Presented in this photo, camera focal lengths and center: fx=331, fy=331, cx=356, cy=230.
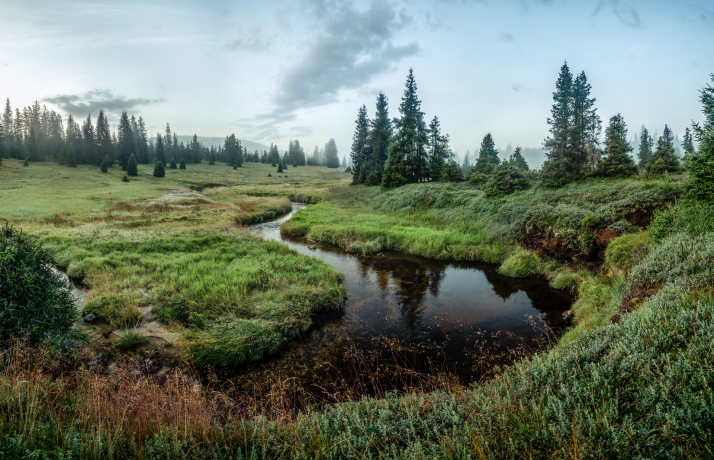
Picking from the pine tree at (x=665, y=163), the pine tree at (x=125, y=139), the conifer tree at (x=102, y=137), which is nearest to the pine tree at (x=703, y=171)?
the pine tree at (x=665, y=163)

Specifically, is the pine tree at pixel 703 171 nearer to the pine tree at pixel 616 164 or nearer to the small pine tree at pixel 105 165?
the pine tree at pixel 616 164

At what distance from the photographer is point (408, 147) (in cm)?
4603

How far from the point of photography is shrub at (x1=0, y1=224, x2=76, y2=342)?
683cm

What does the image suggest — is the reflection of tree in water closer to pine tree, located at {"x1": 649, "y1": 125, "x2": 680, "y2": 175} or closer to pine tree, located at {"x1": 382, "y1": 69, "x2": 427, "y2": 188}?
pine tree, located at {"x1": 649, "y1": 125, "x2": 680, "y2": 175}

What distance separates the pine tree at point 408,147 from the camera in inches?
1759

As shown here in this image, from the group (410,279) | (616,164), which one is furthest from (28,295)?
(616,164)

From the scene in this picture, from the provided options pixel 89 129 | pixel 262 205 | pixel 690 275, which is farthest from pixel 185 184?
pixel 690 275

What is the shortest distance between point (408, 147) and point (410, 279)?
32.7 metres

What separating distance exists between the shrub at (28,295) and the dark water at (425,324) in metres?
4.59

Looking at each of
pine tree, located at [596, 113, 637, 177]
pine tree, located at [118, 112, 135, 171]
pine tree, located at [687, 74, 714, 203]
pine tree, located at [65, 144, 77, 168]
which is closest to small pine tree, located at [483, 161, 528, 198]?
pine tree, located at [596, 113, 637, 177]

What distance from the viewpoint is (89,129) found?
8281 cm

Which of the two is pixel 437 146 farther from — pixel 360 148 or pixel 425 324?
pixel 425 324

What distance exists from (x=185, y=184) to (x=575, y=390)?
224 feet

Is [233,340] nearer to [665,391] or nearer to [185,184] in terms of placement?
[665,391]
